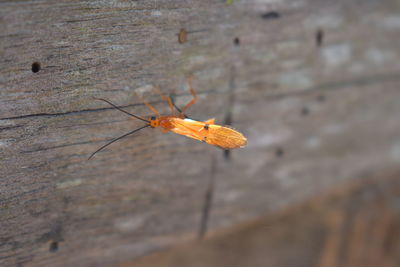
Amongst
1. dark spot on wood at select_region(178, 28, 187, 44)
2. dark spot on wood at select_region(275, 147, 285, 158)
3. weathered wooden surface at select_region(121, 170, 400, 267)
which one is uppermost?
dark spot on wood at select_region(178, 28, 187, 44)

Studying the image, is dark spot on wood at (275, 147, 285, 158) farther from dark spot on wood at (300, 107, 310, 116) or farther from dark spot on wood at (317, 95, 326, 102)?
dark spot on wood at (317, 95, 326, 102)

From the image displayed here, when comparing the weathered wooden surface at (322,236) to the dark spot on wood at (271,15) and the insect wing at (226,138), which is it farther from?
the dark spot on wood at (271,15)

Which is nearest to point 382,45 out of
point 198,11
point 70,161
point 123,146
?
point 198,11

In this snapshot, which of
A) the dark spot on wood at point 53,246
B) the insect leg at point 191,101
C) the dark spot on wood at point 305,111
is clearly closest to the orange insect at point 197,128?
the insect leg at point 191,101

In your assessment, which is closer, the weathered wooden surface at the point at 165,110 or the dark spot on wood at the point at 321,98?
the weathered wooden surface at the point at 165,110

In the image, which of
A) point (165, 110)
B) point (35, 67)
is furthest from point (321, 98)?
point (35, 67)

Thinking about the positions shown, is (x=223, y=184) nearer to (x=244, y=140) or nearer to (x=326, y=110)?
(x=244, y=140)

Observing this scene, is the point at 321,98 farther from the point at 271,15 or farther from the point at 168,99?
the point at 168,99

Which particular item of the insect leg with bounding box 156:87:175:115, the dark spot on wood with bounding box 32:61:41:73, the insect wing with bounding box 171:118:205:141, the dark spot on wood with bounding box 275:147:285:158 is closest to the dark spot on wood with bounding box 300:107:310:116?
the dark spot on wood with bounding box 275:147:285:158

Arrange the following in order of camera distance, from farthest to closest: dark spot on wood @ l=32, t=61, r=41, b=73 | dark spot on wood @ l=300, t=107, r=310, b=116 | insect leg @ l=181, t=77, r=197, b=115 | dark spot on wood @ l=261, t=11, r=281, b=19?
dark spot on wood @ l=300, t=107, r=310, b=116, dark spot on wood @ l=261, t=11, r=281, b=19, insect leg @ l=181, t=77, r=197, b=115, dark spot on wood @ l=32, t=61, r=41, b=73
